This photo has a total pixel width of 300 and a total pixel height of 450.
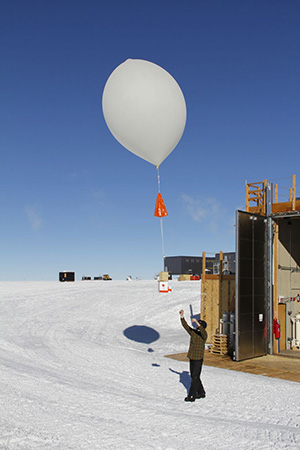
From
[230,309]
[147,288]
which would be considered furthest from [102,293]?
[230,309]

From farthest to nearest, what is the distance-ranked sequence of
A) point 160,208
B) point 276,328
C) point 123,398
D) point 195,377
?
point 276,328, point 160,208, point 123,398, point 195,377

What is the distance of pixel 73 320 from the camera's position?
28125mm

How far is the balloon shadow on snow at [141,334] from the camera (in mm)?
23391

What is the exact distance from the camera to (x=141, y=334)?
2514cm

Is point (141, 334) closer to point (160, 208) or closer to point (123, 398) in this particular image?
point (160, 208)

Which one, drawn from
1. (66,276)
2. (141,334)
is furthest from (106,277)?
(141,334)

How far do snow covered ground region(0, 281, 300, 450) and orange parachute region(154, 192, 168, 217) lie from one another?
5.16 meters

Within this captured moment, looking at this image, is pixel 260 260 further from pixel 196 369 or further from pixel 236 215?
pixel 196 369

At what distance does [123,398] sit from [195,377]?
78.8 inches

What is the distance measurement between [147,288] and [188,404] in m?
31.5

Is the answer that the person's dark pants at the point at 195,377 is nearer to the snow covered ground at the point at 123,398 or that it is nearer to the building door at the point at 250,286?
the snow covered ground at the point at 123,398

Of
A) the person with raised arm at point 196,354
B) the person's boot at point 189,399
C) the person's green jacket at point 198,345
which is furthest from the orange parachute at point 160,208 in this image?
the person's boot at point 189,399

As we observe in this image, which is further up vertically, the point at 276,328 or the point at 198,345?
the point at 198,345

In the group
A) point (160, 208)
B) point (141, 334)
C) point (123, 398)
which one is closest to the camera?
point (123, 398)
